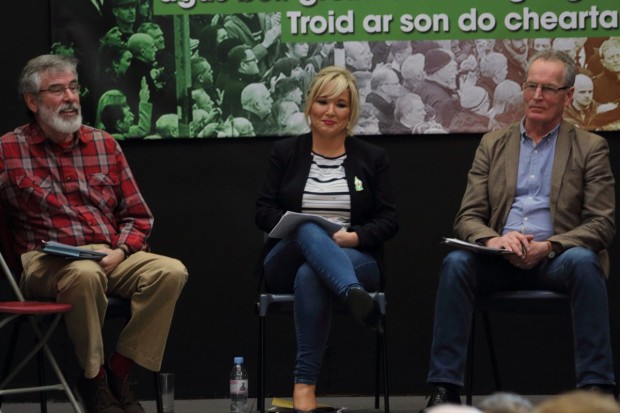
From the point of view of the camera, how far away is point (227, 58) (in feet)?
16.3

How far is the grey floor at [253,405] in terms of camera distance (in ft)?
15.5

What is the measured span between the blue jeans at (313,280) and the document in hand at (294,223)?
0.08ft

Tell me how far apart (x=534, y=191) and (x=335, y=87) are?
0.95m

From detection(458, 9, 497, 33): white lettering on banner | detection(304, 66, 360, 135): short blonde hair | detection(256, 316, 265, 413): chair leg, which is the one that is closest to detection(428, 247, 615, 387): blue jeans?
detection(256, 316, 265, 413): chair leg

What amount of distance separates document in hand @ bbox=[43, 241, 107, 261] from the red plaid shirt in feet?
0.83

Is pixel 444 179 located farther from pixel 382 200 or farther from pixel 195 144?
pixel 195 144

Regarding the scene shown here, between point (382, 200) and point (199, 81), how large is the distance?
1.13 metres

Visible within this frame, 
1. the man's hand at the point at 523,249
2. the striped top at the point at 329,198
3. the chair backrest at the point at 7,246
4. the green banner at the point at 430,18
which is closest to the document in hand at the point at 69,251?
the chair backrest at the point at 7,246

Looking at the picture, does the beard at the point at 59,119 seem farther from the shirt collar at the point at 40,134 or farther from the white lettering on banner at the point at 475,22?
the white lettering on banner at the point at 475,22

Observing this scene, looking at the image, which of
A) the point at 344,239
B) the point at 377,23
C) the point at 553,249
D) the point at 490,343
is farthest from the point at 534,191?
the point at 377,23

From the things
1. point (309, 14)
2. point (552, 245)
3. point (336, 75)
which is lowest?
point (552, 245)

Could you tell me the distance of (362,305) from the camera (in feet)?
12.6

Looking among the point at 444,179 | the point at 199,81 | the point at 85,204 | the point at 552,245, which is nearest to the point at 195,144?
the point at 199,81

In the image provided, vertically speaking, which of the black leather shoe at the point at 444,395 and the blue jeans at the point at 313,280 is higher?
the blue jeans at the point at 313,280
